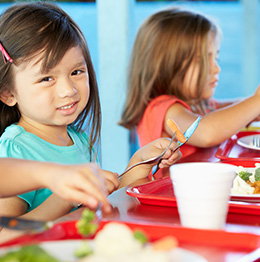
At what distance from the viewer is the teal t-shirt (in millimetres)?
1275

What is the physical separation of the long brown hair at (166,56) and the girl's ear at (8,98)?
2.62 ft

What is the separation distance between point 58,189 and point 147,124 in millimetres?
1376

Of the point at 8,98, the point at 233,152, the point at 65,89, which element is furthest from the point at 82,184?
the point at 233,152

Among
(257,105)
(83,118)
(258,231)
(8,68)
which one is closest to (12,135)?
(8,68)

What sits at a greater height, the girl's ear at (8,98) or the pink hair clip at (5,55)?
the pink hair clip at (5,55)

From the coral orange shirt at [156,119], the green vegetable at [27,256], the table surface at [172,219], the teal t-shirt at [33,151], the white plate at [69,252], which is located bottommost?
the coral orange shirt at [156,119]

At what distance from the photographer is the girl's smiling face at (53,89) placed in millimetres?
1295

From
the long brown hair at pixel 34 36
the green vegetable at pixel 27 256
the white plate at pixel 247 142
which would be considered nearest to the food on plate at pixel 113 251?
the green vegetable at pixel 27 256

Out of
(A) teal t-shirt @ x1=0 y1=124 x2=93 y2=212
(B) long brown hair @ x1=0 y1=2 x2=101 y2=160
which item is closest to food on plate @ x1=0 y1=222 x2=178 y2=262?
(A) teal t-shirt @ x1=0 y1=124 x2=93 y2=212

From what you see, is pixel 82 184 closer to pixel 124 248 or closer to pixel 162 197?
pixel 124 248

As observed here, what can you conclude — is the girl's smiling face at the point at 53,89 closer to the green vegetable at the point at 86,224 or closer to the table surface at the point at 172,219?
the table surface at the point at 172,219

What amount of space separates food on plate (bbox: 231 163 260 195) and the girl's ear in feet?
2.25

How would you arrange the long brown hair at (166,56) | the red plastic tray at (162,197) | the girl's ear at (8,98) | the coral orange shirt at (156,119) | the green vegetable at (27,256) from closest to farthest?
the green vegetable at (27,256)
the red plastic tray at (162,197)
the girl's ear at (8,98)
the coral orange shirt at (156,119)
the long brown hair at (166,56)

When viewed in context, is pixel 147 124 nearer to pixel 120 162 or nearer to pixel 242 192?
pixel 120 162
